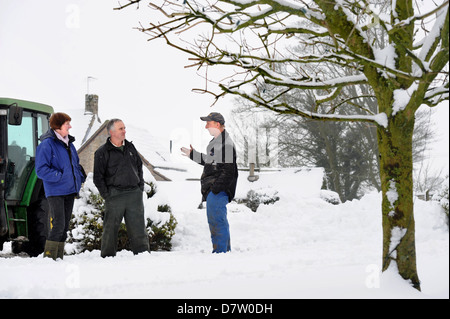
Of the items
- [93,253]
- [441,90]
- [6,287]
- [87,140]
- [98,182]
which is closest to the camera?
[441,90]

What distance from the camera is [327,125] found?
89.1 ft

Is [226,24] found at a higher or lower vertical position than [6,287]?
higher

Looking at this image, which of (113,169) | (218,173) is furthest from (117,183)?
(218,173)

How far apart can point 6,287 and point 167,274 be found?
1302 millimetres

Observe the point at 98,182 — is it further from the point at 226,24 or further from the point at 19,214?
the point at 226,24

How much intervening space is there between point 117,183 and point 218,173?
1.29 m

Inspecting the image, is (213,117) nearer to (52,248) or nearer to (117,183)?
(117,183)

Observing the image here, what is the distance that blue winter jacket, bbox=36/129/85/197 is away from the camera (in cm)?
569

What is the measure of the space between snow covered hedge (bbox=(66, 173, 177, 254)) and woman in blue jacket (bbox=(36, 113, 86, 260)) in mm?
1706

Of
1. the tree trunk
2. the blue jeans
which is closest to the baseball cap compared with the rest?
the blue jeans

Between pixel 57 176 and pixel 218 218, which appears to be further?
pixel 218 218

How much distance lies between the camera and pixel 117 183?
6258mm

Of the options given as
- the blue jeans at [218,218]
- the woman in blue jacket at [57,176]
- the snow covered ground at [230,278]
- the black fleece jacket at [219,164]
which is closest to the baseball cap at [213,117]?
the black fleece jacket at [219,164]
